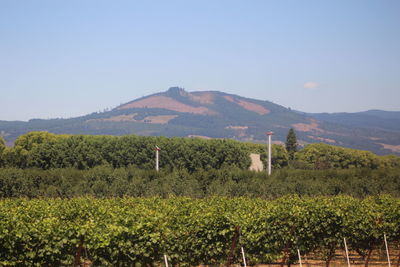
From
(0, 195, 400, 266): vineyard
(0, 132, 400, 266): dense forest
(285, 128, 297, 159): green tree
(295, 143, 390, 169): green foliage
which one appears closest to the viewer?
(0, 195, 400, 266): vineyard

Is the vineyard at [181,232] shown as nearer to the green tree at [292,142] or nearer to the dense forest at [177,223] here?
the dense forest at [177,223]

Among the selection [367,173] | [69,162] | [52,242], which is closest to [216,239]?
[52,242]

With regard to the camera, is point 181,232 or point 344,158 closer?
point 181,232

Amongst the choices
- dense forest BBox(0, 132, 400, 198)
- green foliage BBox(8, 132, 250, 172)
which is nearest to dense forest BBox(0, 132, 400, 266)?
dense forest BBox(0, 132, 400, 198)

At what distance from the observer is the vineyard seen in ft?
52.8

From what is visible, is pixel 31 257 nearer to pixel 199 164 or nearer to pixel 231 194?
pixel 231 194

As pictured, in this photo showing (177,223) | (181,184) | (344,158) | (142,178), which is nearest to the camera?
(177,223)

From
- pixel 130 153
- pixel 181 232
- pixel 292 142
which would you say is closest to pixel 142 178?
pixel 130 153

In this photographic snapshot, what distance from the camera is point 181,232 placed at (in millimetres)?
18953

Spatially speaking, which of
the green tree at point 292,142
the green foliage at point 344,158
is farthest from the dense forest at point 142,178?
the green tree at point 292,142

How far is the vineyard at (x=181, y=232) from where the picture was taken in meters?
16.1

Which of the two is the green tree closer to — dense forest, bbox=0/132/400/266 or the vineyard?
dense forest, bbox=0/132/400/266

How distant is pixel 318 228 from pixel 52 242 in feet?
39.4

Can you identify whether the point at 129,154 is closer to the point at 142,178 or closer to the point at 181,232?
the point at 142,178
